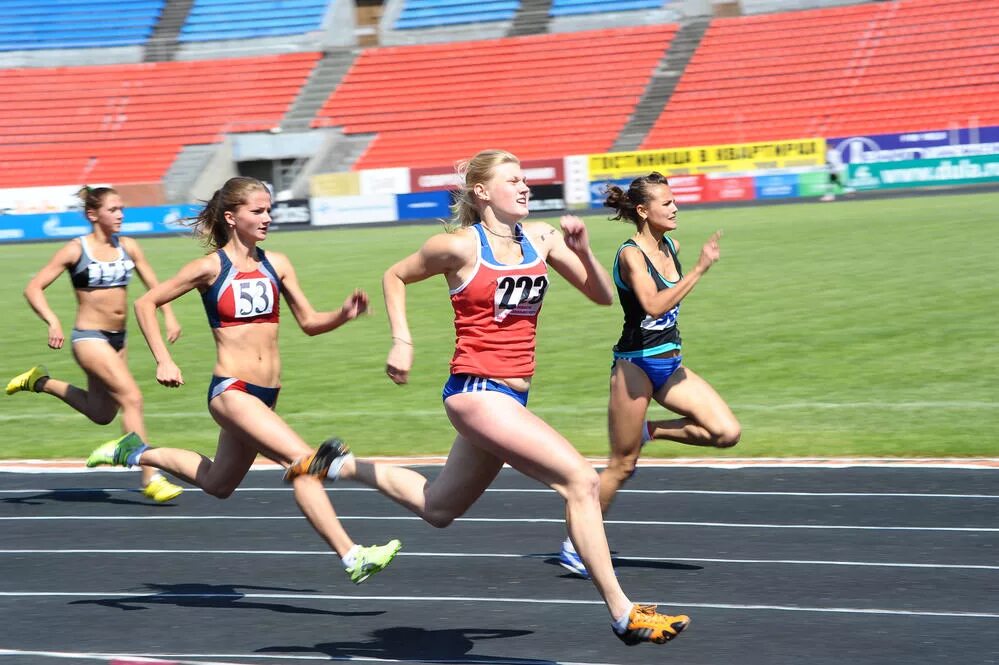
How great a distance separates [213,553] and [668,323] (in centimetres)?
313

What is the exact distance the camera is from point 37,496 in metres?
10.7

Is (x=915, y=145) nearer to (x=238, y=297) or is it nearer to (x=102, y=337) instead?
(x=102, y=337)

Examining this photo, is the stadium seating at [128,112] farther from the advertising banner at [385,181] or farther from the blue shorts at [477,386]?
the blue shorts at [477,386]

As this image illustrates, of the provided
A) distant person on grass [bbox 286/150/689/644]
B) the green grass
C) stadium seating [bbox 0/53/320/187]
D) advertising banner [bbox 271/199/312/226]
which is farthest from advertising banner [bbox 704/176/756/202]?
distant person on grass [bbox 286/150/689/644]

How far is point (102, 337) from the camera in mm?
10273

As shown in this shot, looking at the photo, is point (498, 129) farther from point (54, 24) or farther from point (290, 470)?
point (290, 470)

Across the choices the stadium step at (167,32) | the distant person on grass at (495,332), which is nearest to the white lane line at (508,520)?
the distant person on grass at (495,332)

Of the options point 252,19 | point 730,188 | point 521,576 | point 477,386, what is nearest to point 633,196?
point 521,576

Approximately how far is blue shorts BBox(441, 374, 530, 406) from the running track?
115cm

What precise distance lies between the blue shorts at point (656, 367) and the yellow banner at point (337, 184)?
33.6 m

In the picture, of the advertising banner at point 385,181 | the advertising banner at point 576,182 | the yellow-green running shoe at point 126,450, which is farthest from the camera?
the advertising banner at point 385,181

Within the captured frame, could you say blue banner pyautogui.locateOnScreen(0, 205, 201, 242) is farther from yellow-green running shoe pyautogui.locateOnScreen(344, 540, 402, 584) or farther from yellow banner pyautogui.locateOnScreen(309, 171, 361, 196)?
yellow-green running shoe pyautogui.locateOnScreen(344, 540, 402, 584)

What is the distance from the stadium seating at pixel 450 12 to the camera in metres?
53.4

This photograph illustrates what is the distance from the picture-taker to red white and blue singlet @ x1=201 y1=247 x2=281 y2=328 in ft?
23.6
